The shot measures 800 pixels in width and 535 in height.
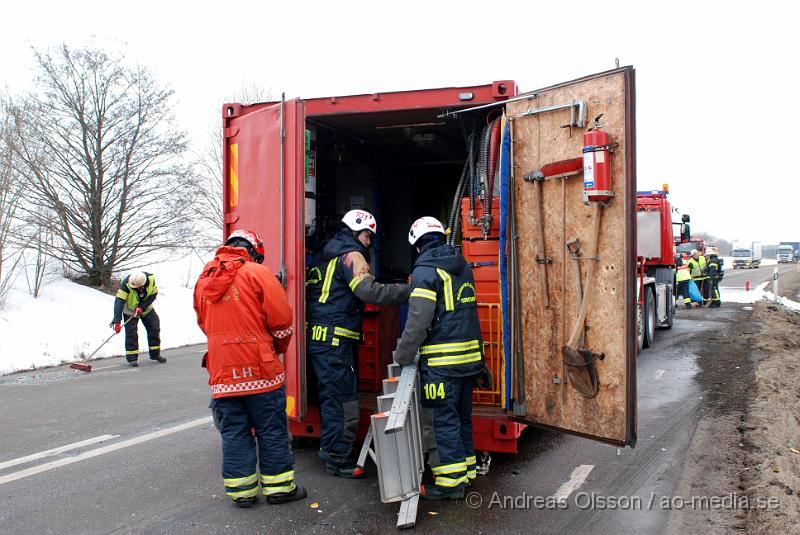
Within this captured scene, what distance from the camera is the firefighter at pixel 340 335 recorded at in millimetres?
5039

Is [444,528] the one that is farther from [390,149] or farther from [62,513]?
[390,149]

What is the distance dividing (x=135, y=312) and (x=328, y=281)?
712 cm

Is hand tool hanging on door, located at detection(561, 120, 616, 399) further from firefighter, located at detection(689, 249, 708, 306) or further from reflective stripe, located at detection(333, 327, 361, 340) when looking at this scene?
firefighter, located at detection(689, 249, 708, 306)

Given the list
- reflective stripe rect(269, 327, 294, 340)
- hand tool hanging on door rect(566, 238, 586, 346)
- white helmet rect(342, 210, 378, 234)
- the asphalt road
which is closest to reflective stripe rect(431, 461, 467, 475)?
the asphalt road

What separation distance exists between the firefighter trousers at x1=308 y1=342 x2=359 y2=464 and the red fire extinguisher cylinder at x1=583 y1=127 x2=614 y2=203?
2.20 metres

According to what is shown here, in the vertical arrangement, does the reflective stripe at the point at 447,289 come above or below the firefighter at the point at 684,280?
above

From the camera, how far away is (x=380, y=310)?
6.16 meters

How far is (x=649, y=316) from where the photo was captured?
12656mm

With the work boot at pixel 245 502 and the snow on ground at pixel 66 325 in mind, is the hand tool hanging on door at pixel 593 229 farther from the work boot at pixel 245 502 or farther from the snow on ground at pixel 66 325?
the snow on ground at pixel 66 325

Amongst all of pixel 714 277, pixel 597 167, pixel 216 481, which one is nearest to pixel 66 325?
pixel 216 481

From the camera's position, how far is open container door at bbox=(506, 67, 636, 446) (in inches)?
160

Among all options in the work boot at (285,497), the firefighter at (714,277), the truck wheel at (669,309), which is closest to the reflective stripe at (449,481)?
the work boot at (285,497)

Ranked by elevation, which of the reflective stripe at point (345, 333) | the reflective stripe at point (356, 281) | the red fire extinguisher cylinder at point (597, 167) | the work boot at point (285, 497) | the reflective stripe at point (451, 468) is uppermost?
the red fire extinguisher cylinder at point (597, 167)

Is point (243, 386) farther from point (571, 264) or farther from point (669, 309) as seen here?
point (669, 309)
